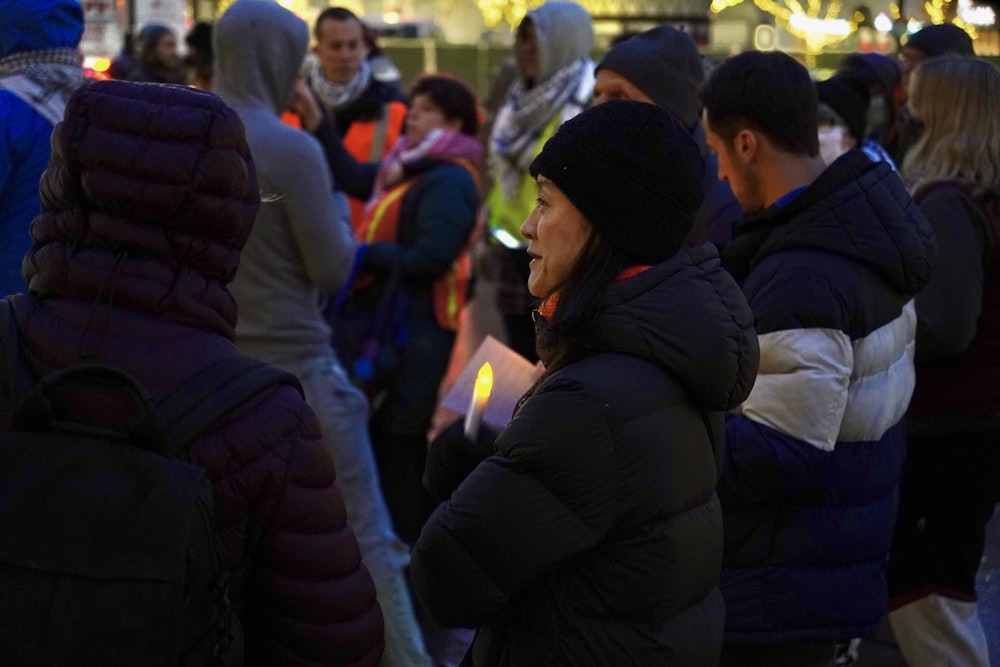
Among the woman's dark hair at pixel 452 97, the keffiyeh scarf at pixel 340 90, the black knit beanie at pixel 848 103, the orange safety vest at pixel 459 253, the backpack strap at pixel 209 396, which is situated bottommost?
the orange safety vest at pixel 459 253

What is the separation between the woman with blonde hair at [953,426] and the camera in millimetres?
4508

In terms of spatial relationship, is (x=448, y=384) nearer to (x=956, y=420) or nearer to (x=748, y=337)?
(x=956, y=420)

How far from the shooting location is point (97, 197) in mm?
2336

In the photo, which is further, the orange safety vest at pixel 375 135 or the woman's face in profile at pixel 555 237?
the orange safety vest at pixel 375 135

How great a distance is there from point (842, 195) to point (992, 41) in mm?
5272

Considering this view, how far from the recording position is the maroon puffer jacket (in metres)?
2.33

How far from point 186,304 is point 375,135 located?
4.95m

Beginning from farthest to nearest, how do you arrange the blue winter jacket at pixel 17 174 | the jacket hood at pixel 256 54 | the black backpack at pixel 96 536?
the jacket hood at pixel 256 54 < the blue winter jacket at pixel 17 174 < the black backpack at pixel 96 536

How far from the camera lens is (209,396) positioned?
2309 mm

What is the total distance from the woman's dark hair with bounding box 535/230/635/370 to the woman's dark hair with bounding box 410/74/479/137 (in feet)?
13.3

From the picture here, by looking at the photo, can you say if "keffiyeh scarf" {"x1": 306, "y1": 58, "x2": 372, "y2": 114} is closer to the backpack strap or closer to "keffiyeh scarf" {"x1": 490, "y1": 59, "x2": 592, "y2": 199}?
"keffiyeh scarf" {"x1": 490, "y1": 59, "x2": 592, "y2": 199}

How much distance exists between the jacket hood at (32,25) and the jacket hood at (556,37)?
2974 mm

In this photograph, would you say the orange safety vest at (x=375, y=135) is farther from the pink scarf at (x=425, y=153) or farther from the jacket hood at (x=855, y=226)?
the jacket hood at (x=855, y=226)

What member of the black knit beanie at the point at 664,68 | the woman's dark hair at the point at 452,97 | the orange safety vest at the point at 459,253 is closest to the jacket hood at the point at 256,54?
the black knit beanie at the point at 664,68
